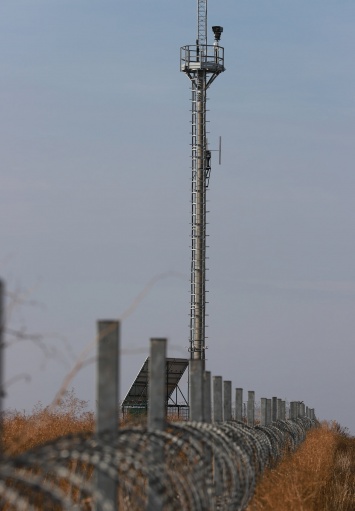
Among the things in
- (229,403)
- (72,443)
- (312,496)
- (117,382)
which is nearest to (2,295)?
(72,443)

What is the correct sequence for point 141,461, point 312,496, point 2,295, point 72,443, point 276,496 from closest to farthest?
point 72,443
point 2,295
point 141,461
point 276,496
point 312,496

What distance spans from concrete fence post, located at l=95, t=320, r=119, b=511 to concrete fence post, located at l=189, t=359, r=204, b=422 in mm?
3866

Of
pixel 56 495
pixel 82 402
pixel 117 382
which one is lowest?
pixel 56 495

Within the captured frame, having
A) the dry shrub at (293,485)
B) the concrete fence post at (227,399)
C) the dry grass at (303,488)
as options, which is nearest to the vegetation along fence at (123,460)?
the dry shrub at (293,485)

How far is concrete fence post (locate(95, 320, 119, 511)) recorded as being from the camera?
22.7ft

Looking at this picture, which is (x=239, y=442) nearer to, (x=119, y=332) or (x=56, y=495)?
(x=119, y=332)

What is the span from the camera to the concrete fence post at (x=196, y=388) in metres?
10.9

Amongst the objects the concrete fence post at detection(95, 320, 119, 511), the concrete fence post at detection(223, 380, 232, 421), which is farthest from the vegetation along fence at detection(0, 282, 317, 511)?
the concrete fence post at detection(223, 380, 232, 421)

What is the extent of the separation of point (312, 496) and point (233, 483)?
201 inches

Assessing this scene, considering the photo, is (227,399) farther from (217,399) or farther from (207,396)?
(207,396)

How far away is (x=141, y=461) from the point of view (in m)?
6.00

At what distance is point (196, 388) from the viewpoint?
36.2ft

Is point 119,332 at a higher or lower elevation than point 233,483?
higher

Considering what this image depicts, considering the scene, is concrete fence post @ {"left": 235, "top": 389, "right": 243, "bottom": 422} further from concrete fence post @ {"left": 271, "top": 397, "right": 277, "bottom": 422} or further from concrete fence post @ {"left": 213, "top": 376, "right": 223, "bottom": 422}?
concrete fence post @ {"left": 271, "top": 397, "right": 277, "bottom": 422}
